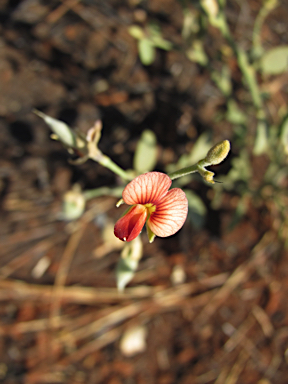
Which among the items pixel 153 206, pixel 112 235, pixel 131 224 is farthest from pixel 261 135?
pixel 112 235

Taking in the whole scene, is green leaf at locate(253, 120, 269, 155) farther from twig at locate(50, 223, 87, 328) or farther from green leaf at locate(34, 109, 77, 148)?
twig at locate(50, 223, 87, 328)

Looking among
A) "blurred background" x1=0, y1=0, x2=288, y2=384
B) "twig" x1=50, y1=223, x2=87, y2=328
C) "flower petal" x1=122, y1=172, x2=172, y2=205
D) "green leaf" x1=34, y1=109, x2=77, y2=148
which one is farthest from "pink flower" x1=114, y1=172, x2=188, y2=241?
"twig" x1=50, y1=223, x2=87, y2=328

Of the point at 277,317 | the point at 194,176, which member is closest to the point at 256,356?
the point at 277,317

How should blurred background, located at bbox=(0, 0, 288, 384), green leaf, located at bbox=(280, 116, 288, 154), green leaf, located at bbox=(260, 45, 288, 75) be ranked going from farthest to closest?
1. blurred background, located at bbox=(0, 0, 288, 384)
2. green leaf, located at bbox=(260, 45, 288, 75)
3. green leaf, located at bbox=(280, 116, 288, 154)

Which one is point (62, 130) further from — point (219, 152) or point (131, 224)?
point (219, 152)

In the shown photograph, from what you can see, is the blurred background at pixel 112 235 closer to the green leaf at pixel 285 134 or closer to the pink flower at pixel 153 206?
the green leaf at pixel 285 134
